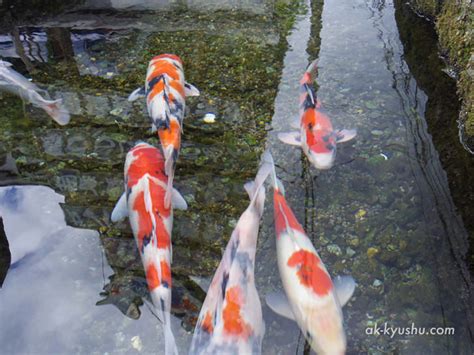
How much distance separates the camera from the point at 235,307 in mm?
2709

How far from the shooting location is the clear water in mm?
3041

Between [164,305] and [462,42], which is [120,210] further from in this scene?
[462,42]

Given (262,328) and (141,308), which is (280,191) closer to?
(262,328)

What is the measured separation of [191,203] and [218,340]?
1.53 meters

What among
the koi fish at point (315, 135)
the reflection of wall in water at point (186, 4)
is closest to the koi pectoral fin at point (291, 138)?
the koi fish at point (315, 135)

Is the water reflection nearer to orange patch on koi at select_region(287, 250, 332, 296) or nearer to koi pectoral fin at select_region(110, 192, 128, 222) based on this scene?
koi pectoral fin at select_region(110, 192, 128, 222)

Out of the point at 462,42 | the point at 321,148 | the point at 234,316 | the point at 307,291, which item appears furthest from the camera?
the point at 462,42

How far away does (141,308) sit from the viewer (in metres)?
3.12

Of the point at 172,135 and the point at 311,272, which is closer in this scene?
the point at 311,272

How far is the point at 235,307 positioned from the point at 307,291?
18.4 inches

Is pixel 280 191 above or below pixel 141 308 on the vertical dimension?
above

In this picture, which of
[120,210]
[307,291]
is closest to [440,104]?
[307,291]

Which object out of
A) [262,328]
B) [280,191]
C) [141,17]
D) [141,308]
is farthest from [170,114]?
[141,17]

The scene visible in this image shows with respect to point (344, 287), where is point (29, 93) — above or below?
above
